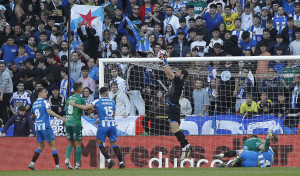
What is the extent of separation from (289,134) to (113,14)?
8.74 metres

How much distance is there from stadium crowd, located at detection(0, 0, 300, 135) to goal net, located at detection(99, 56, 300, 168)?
0.03m

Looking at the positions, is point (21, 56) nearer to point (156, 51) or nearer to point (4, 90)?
point (4, 90)

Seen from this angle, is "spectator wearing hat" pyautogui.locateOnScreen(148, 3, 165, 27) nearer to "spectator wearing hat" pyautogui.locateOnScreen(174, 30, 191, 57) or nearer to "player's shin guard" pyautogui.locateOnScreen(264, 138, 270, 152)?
"spectator wearing hat" pyautogui.locateOnScreen(174, 30, 191, 57)

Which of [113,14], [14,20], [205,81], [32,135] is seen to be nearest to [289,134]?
[205,81]

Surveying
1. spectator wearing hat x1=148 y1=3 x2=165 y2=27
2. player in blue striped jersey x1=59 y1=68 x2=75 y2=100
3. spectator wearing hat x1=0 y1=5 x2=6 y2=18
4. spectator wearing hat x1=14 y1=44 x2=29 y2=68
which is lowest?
player in blue striped jersey x1=59 y1=68 x2=75 y2=100

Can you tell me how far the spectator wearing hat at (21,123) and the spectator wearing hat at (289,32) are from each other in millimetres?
8320

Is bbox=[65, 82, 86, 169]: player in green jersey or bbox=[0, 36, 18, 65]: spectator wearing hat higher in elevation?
bbox=[0, 36, 18, 65]: spectator wearing hat

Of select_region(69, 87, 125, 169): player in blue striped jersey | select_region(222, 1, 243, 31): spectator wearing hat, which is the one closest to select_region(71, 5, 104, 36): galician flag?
select_region(222, 1, 243, 31): spectator wearing hat

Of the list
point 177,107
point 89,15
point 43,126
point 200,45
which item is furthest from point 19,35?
point 177,107

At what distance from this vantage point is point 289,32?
20062 mm

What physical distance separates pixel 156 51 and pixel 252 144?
5717 mm

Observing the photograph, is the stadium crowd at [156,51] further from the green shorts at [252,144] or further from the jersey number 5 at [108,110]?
the jersey number 5 at [108,110]

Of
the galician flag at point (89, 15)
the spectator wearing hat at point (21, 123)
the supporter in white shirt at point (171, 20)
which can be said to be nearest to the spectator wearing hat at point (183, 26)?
the supporter in white shirt at point (171, 20)

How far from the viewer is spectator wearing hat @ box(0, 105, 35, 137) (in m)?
18.2
